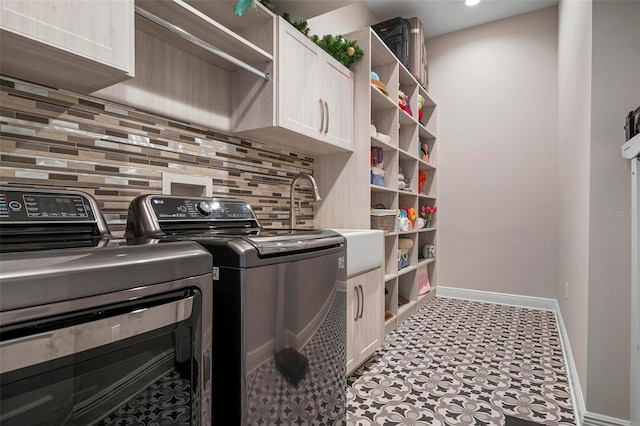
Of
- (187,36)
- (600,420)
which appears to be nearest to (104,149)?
(187,36)

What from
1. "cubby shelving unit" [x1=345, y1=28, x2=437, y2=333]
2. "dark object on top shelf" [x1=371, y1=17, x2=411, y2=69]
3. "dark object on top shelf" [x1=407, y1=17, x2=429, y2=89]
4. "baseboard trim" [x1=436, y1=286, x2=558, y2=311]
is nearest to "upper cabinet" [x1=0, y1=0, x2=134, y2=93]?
"cubby shelving unit" [x1=345, y1=28, x2=437, y2=333]

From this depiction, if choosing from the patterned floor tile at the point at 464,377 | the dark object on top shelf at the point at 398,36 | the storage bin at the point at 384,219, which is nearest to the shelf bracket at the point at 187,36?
the storage bin at the point at 384,219

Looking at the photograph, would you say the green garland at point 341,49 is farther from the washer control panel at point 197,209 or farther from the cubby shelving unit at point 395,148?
the washer control panel at point 197,209

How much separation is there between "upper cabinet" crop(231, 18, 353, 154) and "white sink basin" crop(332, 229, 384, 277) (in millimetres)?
641

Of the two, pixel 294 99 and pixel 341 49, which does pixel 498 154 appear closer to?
pixel 341 49

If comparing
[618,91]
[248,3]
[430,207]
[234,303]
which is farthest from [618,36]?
[430,207]

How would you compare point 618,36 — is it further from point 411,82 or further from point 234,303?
point 411,82

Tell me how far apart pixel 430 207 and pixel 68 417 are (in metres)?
3.94

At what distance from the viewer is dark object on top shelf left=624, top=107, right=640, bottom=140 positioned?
49.9 inches

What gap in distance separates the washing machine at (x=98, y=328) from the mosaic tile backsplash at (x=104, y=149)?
261mm

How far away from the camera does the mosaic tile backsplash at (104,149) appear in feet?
3.83

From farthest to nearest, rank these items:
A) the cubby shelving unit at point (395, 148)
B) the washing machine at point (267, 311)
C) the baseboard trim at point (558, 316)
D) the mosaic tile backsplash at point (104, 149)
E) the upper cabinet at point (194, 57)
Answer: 1. the cubby shelving unit at point (395, 148)
2. the baseboard trim at point (558, 316)
3. the upper cabinet at point (194, 57)
4. the mosaic tile backsplash at point (104, 149)
5. the washing machine at point (267, 311)

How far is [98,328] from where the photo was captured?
0.68 metres

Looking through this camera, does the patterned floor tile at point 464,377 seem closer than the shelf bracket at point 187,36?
Result: No
